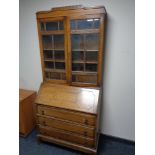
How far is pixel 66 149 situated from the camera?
195 cm

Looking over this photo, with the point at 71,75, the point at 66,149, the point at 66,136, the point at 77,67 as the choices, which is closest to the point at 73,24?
the point at 77,67

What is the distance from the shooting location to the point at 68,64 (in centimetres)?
180

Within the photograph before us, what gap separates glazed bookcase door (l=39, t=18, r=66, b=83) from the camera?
1.75 m

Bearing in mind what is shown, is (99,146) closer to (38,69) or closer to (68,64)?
(68,64)

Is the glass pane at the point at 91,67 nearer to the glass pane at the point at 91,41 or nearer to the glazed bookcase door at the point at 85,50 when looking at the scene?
the glazed bookcase door at the point at 85,50

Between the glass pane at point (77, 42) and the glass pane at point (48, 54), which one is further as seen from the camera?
the glass pane at point (48, 54)

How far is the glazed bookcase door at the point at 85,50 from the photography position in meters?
1.59

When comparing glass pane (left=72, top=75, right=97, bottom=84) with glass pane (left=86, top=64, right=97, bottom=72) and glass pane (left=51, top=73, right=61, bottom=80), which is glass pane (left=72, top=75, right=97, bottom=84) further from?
glass pane (left=51, top=73, right=61, bottom=80)

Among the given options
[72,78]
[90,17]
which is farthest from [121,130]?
[90,17]

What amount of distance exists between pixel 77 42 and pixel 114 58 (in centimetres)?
54

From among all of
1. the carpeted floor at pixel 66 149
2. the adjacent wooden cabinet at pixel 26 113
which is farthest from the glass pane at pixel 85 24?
the carpeted floor at pixel 66 149

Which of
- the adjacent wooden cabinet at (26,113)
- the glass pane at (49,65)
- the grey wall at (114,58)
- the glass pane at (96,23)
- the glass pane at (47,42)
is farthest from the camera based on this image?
the adjacent wooden cabinet at (26,113)

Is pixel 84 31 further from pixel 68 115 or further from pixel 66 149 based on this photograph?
pixel 66 149
